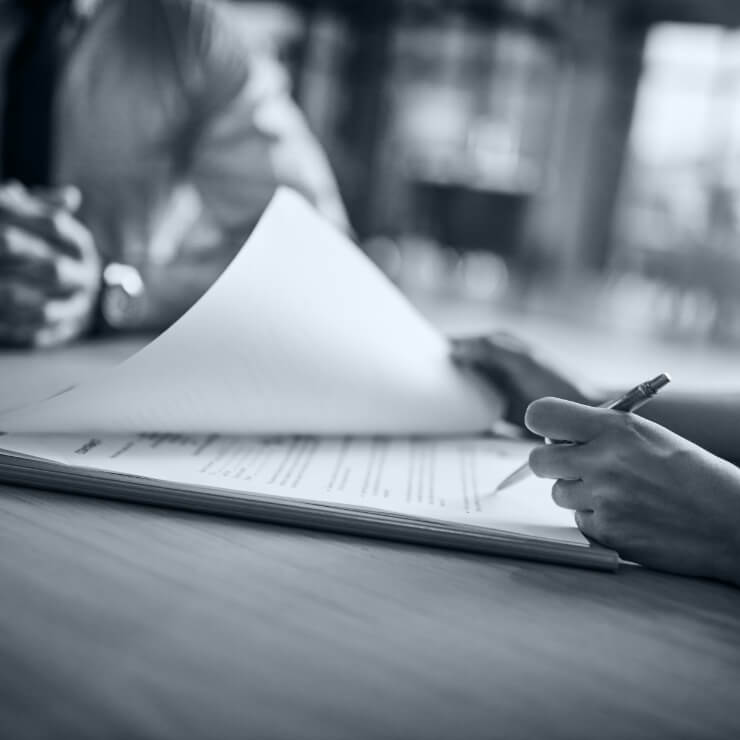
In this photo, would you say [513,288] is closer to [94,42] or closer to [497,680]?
[94,42]

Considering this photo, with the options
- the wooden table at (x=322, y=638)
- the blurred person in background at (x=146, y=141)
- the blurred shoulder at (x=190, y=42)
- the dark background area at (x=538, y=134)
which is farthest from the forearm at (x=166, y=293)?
the dark background area at (x=538, y=134)

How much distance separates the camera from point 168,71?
77cm

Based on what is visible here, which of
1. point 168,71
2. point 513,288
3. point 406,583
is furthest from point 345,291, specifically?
point 513,288

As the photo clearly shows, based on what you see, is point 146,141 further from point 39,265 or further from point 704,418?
point 704,418

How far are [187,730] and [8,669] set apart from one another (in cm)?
6

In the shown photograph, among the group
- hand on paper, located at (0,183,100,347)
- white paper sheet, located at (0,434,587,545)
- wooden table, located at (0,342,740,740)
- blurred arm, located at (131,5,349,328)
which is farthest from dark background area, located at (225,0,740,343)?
wooden table, located at (0,342,740,740)

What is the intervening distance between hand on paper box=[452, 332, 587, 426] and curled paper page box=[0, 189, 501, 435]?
0.02 metres

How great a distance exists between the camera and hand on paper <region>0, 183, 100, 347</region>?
545mm

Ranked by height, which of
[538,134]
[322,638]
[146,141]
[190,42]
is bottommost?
[322,638]

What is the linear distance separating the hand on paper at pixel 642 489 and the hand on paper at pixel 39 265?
0.40 metres

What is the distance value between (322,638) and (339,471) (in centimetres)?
15

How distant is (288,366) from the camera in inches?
17.3

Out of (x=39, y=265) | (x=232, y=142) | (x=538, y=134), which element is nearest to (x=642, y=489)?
(x=39, y=265)

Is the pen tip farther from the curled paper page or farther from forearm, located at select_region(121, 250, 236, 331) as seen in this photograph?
forearm, located at select_region(121, 250, 236, 331)
